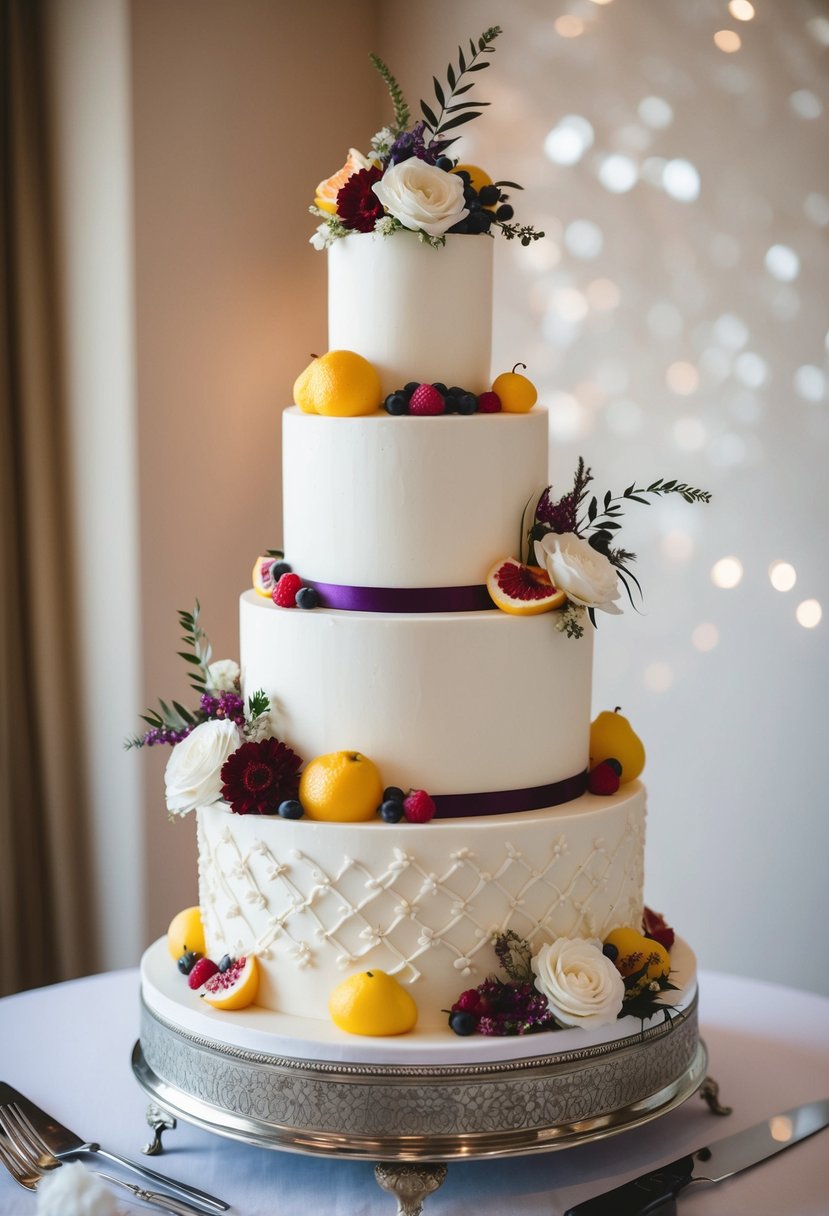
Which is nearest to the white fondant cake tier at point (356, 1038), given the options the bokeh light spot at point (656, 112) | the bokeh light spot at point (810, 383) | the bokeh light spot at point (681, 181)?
the bokeh light spot at point (810, 383)

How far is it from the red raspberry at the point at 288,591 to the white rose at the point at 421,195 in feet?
2.32

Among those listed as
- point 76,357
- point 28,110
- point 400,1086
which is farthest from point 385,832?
point 28,110

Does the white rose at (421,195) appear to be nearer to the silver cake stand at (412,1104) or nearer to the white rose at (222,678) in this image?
the white rose at (222,678)

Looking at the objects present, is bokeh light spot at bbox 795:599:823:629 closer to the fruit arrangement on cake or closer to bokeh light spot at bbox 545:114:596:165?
the fruit arrangement on cake

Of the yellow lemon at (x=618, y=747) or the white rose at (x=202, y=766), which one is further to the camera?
the yellow lemon at (x=618, y=747)

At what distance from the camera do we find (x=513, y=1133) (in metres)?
2.21

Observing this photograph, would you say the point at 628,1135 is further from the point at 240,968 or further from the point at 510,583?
the point at 510,583

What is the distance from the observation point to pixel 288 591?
2.53m

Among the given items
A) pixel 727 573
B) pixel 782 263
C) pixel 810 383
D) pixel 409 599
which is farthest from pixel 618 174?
pixel 409 599

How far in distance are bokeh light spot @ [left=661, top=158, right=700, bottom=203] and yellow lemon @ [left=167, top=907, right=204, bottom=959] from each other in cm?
245

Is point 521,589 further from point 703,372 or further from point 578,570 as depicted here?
point 703,372

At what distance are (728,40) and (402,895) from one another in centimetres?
264

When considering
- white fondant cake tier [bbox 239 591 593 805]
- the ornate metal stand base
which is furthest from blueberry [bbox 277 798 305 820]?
the ornate metal stand base

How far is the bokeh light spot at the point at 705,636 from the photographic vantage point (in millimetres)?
3879
